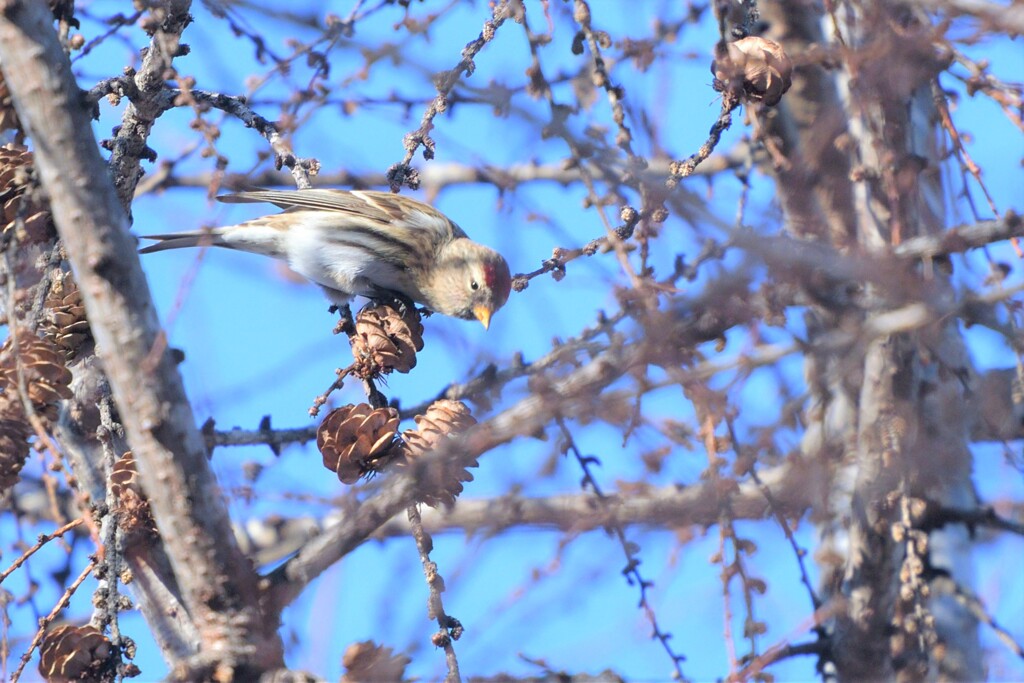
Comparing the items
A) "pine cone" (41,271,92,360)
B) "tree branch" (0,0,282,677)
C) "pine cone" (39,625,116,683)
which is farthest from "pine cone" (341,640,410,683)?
"pine cone" (41,271,92,360)

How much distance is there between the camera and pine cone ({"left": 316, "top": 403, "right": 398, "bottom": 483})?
2381mm

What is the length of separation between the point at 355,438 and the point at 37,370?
0.70 m

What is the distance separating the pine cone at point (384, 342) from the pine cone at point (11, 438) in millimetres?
782

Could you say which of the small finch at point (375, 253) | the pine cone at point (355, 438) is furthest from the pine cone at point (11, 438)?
the small finch at point (375, 253)

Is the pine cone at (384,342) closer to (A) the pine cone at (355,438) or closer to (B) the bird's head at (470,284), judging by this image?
(A) the pine cone at (355,438)

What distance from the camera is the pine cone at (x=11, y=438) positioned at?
2260 millimetres

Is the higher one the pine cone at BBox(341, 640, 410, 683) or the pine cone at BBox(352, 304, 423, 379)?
the pine cone at BBox(352, 304, 423, 379)

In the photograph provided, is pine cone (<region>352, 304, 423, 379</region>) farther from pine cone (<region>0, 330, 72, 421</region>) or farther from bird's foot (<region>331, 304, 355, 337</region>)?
pine cone (<region>0, 330, 72, 421</region>)

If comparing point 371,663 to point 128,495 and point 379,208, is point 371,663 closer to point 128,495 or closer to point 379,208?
point 128,495

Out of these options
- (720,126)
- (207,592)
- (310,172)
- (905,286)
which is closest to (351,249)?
(310,172)

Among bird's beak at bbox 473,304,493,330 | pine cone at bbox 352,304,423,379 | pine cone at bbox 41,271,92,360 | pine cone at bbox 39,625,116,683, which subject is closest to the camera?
pine cone at bbox 39,625,116,683

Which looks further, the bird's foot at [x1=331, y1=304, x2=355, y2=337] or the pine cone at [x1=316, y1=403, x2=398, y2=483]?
the bird's foot at [x1=331, y1=304, x2=355, y2=337]

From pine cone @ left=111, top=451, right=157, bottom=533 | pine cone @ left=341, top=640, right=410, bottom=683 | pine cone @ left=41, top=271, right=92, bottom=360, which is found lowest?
pine cone @ left=341, top=640, right=410, bottom=683

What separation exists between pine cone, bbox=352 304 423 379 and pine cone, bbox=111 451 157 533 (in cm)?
63
